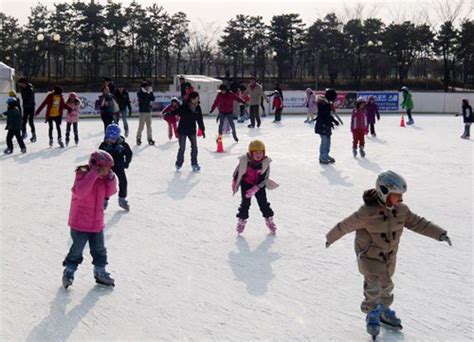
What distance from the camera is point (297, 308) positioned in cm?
417

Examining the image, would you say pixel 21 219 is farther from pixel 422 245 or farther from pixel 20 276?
pixel 422 245

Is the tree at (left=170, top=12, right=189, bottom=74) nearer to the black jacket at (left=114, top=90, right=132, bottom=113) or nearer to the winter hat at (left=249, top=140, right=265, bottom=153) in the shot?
the black jacket at (left=114, top=90, right=132, bottom=113)

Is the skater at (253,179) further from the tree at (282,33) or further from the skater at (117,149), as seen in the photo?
the tree at (282,33)

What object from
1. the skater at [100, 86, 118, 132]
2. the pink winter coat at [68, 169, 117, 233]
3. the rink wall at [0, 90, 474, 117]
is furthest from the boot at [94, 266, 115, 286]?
the rink wall at [0, 90, 474, 117]

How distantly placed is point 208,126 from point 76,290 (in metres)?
15.0

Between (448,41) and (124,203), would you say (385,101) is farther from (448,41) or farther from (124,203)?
(124,203)

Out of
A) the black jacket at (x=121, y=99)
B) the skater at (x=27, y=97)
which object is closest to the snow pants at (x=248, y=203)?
the skater at (x=27, y=97)

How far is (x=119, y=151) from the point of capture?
22.5ft

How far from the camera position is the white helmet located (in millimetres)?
3408

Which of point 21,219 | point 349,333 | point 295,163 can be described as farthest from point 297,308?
point 295,163

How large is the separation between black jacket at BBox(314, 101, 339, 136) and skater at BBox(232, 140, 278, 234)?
5.05 metres

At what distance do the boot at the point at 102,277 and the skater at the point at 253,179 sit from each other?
1.76 metres

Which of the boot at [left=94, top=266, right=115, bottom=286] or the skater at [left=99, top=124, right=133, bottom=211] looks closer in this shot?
the boot at [left=94, top=266, right=115, bottom=286]

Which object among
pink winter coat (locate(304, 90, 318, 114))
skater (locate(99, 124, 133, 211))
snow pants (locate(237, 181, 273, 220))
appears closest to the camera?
snow pants (locate(237, 181, 273, 220))
